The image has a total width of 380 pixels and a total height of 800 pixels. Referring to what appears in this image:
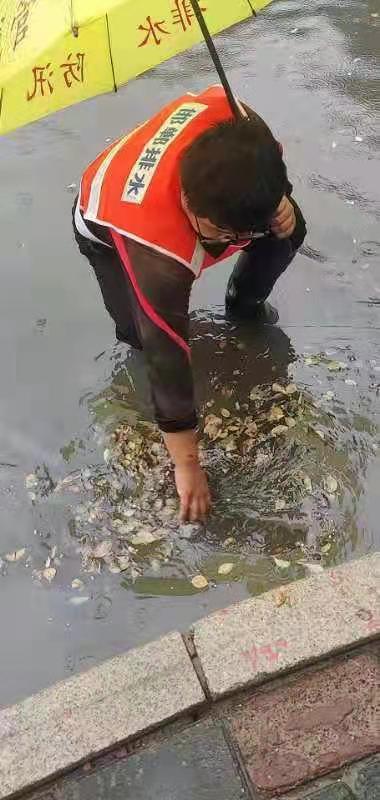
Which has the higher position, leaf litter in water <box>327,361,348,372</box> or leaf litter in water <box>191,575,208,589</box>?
leaf litter in water <box>327,361,348,372</box>

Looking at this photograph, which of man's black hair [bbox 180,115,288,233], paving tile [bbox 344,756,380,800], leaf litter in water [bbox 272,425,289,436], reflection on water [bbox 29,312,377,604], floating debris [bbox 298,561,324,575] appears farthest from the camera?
leaf litter in water [bbox 272,425,289,436]

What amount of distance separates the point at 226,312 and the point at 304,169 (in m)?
1.14

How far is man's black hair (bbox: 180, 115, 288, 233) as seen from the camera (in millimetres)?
1972

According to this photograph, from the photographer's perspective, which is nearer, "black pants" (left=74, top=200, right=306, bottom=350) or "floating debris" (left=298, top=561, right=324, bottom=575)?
"floating debris" (left=298, top=561, right=324, bottom=575)

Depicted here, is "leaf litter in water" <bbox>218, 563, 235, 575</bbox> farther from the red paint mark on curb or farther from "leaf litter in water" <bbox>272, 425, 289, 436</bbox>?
"leaf litter in water" <bbox>272, 425, 289, 436</bbox>

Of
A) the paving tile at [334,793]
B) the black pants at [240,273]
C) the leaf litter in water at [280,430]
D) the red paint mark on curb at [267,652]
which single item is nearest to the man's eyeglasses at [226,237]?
the black pants at [240,273]

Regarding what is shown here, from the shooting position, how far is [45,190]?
452 cm

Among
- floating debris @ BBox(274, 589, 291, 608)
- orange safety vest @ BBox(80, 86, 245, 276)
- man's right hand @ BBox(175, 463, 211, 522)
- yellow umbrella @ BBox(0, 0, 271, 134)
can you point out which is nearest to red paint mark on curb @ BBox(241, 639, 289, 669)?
floating debris @ BBox(274, 589, 291, 608)

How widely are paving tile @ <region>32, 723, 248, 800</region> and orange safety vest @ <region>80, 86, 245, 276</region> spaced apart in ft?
4.76

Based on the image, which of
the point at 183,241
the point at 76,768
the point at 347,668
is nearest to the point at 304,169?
the point at 183,241

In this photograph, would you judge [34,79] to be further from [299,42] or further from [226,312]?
[299,42]

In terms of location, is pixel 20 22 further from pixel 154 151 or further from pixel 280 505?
pixel 280 505

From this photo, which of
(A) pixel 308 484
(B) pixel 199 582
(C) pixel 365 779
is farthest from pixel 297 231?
(C) pixel 365 779

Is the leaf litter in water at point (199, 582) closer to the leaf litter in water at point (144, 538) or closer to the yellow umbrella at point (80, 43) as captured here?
the leaf litter in water at point (144, 538)
